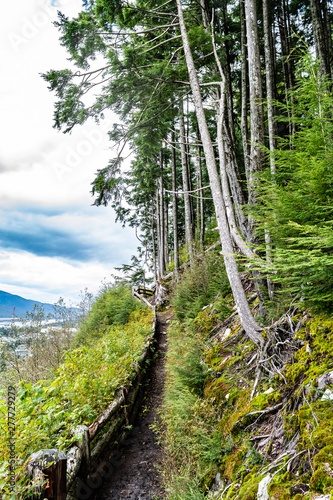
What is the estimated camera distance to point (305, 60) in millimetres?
3295

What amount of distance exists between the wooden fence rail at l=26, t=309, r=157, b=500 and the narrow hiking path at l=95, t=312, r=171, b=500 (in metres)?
0.22

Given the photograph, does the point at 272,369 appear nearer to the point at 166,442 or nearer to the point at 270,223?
the point at 270,223

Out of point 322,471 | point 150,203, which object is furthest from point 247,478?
point 150,203

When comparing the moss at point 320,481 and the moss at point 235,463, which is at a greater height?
the moss at point 320,481

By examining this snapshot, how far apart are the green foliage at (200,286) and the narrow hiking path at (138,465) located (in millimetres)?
3178

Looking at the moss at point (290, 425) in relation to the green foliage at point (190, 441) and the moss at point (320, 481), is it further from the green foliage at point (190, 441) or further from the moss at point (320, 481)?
the green foliage at point (190, 441)

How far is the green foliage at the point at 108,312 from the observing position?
1210 cm

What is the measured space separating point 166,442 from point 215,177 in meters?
4.81

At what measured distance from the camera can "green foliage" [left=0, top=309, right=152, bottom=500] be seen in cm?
265

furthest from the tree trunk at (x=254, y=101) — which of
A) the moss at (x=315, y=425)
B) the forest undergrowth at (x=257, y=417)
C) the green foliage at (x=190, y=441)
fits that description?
the green foliage at (x=190, y=441)

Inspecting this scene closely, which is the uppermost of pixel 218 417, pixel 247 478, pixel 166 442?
pixel 247 478

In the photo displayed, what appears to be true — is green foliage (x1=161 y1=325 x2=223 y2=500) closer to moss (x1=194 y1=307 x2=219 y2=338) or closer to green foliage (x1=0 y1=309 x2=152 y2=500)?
green foliage (x1=0 y1=309 x2=152 y2=500)

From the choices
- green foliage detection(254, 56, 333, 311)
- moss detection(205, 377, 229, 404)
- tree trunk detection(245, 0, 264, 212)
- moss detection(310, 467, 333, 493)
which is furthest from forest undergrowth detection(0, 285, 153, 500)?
tree trunk detection(245, 0, 264, 212)

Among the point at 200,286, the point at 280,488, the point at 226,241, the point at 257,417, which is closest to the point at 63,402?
the point at 257,417
